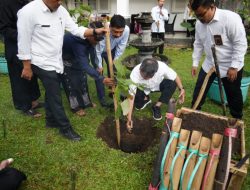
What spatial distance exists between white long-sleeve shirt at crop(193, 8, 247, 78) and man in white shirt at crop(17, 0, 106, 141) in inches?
52.2

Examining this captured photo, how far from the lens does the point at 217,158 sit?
268 centimetres

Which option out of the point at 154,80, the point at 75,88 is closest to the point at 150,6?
the point at 154,80

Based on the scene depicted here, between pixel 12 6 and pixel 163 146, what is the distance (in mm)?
2873

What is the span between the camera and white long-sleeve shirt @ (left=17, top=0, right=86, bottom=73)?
3.32m

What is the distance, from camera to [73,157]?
3.67 m

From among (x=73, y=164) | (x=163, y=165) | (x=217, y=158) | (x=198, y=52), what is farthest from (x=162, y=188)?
(x=198, y=52)

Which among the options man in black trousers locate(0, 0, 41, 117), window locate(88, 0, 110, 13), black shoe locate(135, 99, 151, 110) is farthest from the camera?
window locate(88, 0, 110, 13)

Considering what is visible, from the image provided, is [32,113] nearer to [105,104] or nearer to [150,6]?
[105,104]

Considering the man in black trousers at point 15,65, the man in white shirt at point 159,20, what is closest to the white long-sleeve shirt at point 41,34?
the man in black trousers at point 15,65

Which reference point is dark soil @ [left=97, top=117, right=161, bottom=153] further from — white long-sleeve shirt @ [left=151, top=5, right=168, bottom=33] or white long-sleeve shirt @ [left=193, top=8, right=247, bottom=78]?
white long-sleeve shirt @ [left=151, top=5, right=168, bottom=33]

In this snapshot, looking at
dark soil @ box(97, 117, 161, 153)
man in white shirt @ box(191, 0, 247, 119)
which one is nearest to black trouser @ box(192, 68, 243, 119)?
man in white shirt @ box(191, 0, 247, 119)

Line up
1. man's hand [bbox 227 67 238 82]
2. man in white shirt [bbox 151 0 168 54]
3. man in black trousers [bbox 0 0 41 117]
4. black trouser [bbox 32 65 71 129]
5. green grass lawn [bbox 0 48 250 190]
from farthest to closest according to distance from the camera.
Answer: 1. man in white shirt [bbox 151 0 168 54]
2. man in black trousers [bbox 0 0 41 117]
3. black trouser [bbox 32 65 71 129]
4. man's hand [bbox 227 67 238 82]
5. green grass lawn [bbox 0 48 250 190]

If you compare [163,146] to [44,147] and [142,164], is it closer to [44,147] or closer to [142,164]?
[142,164]

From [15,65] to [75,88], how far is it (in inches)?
39.3
